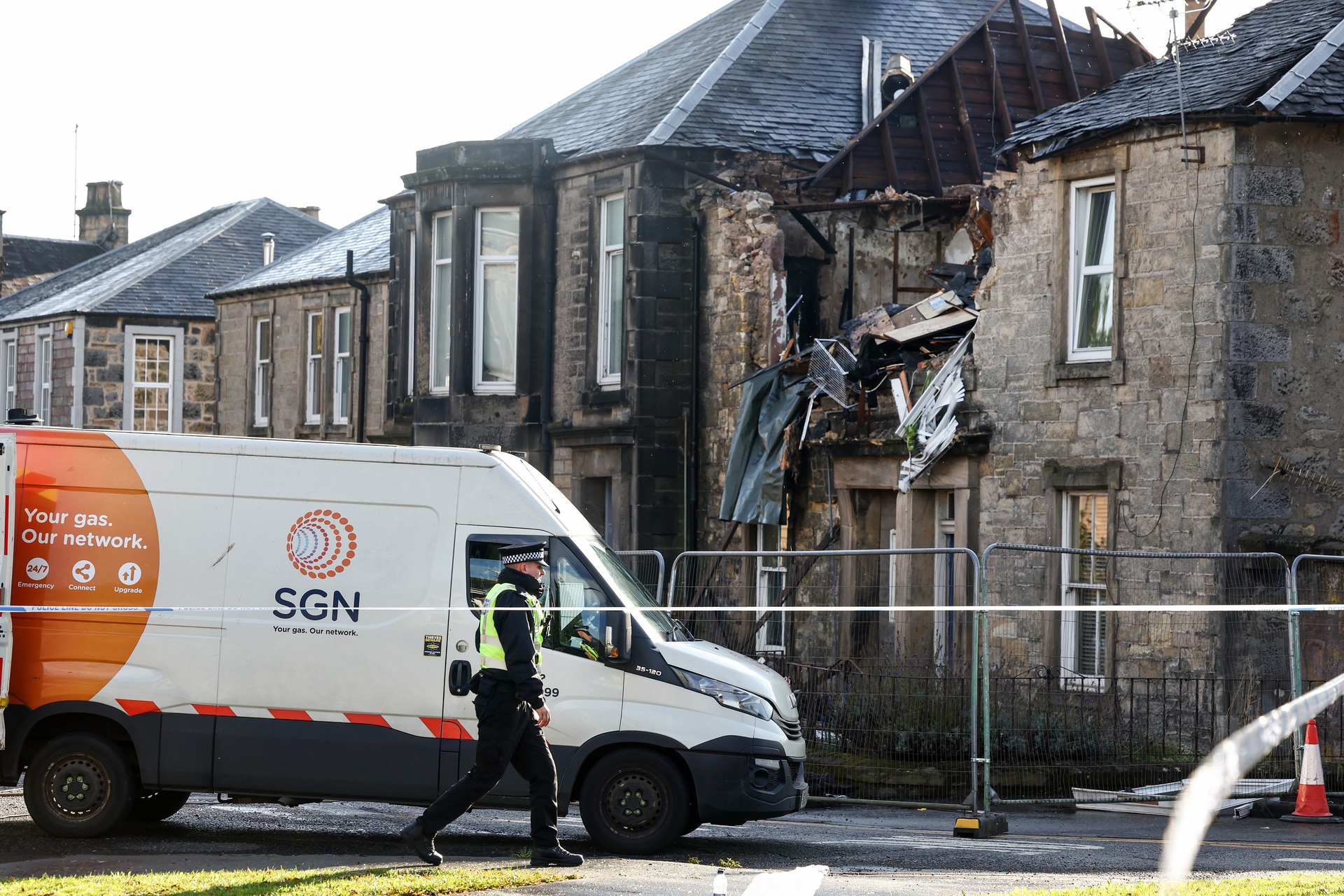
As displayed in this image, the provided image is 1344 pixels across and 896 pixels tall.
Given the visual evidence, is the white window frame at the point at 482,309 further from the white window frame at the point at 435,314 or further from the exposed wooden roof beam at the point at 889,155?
the exposed wooden roof beam at the point at 889,155

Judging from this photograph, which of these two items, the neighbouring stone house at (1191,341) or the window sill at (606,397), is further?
the window sill at (606,397)

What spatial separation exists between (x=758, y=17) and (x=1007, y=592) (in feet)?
36.1

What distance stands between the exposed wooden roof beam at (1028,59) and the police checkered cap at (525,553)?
1398 cm

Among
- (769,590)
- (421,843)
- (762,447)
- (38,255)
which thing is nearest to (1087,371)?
(769,590)

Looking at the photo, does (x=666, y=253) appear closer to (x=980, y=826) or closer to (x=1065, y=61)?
(x=1065, y=61)

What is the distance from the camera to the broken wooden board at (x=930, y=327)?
1858cm

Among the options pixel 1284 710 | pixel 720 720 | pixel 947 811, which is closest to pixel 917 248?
pixel 947 811

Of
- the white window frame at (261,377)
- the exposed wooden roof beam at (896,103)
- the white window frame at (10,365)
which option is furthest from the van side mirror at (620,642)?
the white window frame at (10,365)

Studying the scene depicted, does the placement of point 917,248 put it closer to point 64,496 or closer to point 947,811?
point 947,811

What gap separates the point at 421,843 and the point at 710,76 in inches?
615

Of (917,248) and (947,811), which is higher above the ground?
(917,248)

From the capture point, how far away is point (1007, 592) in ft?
54.8

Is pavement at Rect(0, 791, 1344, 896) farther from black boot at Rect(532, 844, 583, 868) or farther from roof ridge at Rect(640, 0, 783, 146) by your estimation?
roof ridge at Rect(640, 0, 783, 146)

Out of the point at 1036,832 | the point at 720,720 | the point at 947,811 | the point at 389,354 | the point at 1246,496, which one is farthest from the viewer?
the point at 389,354
